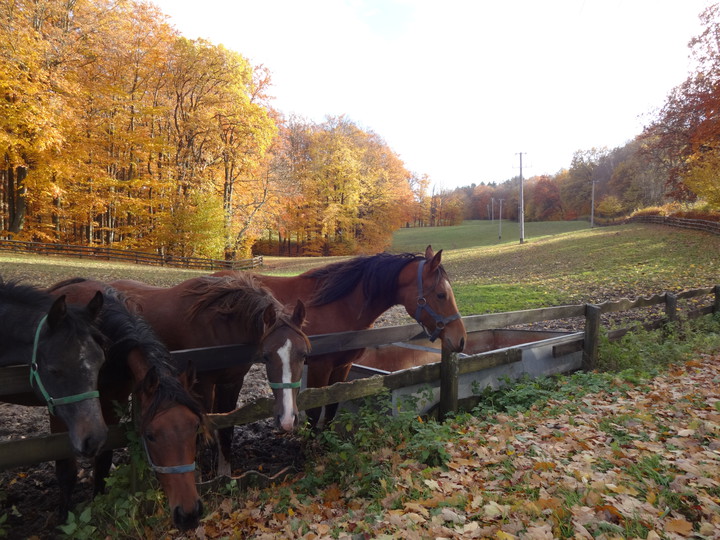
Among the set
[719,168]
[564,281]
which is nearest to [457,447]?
[564,281]

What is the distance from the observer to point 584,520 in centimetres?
248

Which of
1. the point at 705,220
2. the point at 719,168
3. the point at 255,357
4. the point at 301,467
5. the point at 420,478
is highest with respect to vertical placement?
the point at 719,168

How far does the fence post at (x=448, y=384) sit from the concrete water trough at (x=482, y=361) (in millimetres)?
104

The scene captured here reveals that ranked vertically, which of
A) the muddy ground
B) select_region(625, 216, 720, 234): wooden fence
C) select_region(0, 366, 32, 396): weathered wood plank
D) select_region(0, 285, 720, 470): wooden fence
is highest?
select_region(625, 216, 720, 234): wooden fence

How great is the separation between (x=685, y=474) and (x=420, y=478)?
5.97 feet

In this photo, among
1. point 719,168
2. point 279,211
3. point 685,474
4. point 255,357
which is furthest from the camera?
point 279,211

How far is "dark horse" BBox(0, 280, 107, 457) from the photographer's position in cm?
259

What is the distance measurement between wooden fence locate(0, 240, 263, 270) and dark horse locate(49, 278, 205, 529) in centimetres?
2278

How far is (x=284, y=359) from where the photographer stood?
10.3 feet

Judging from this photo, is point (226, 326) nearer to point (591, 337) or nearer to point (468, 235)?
point (591, 337)

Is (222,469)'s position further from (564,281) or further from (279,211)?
(279,211)

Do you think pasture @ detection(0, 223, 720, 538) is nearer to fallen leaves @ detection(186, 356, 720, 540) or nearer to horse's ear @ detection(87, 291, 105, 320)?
fallen leaves @ detection(186, 356, 720, 540)

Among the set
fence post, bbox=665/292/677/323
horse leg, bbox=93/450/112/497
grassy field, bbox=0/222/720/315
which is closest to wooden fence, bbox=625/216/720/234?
grassy field, bbox=0/222/720/315

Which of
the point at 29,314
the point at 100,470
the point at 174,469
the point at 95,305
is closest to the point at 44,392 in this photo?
the point at 95,305
